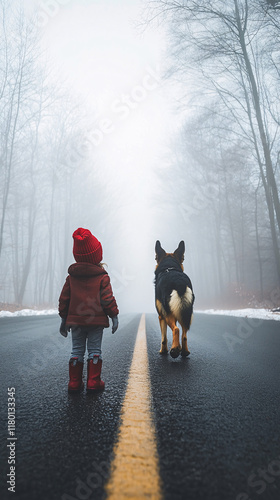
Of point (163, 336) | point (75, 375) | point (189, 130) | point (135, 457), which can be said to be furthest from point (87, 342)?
point (189, 130)

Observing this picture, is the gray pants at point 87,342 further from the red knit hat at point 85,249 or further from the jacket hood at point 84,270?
the red knit hat at point 85,249

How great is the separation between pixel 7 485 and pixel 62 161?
23069 mm

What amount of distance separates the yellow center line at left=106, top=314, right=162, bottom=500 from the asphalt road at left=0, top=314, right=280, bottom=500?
33mm

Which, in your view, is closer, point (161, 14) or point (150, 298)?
point (161, 14)

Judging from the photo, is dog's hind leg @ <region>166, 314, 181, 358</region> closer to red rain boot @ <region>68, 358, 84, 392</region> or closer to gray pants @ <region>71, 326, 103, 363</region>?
gray pants @ <region>71, 326, 103, 363</region>

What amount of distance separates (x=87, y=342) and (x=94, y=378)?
29 cm

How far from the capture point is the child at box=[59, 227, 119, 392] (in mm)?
1923

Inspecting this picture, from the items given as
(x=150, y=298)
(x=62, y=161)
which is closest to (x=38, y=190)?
(x=62, y=161)

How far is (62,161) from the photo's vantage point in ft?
70.1

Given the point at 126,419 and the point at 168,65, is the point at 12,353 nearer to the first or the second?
the point at 126,419

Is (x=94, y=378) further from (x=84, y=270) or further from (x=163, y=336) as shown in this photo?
(x=163, y=336)

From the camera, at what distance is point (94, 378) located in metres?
1.88

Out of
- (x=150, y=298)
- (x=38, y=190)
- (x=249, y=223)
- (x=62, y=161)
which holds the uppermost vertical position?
(x=62, y=161)

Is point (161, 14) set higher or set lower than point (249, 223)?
higher
